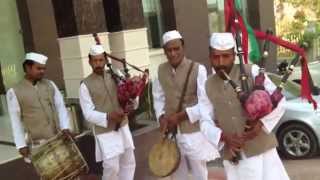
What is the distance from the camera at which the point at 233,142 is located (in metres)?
3.84

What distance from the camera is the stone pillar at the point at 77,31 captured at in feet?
23.0

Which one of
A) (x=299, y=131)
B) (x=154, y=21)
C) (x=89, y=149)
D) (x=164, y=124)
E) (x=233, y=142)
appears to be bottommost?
(x=299, y=131)

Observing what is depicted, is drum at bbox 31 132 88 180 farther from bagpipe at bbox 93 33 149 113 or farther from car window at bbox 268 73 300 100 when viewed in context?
car window at bbox 268 73 300 100

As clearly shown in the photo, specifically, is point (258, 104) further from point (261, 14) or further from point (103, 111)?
point (261, 14)

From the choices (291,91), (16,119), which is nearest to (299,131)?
(291,91)

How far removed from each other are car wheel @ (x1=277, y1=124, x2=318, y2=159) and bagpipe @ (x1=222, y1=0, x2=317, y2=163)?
4.00 metres

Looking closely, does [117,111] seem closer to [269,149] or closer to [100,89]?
[100,89]

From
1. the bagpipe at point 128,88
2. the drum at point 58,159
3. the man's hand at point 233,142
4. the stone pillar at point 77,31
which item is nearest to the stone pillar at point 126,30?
the stone pillar at point 77,31

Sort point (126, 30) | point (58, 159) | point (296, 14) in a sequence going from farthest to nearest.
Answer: point (296, 14)
point (126, 30)
point (58, 159)

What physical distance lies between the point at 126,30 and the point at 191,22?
3113mm

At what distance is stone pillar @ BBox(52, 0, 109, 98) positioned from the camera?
7.00m

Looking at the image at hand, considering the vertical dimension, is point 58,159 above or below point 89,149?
above

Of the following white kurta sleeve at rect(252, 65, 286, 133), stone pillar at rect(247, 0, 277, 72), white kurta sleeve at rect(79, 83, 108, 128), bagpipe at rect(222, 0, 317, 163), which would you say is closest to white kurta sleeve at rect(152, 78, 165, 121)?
white kurta sleeve at rect(79, 83, 108, 128)

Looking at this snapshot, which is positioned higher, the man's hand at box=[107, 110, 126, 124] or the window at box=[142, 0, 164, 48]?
the window at box=[142, 0, 164, 48]
